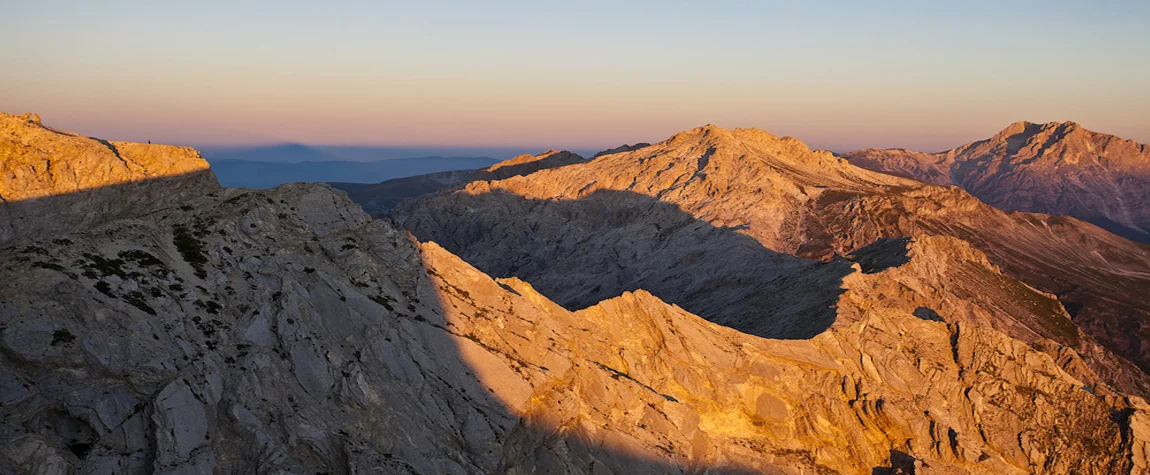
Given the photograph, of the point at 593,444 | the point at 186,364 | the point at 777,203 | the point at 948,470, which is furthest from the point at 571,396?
the point at 777,203

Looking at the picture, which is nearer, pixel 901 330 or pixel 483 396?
pixel 483 396

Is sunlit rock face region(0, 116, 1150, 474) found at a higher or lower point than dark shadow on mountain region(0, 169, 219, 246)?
lower

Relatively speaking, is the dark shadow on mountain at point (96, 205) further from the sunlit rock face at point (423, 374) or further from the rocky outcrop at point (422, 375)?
the rocky outcrop at point (422, 375)

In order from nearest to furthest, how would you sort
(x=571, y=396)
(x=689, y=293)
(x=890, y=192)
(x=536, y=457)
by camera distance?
(x=536, y=457) → (x=571, y=396) → (x=689, y=293) → (x=890, y=192)

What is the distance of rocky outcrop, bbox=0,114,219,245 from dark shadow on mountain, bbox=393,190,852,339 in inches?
1948

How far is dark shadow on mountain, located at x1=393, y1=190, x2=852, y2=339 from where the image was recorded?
82.3m

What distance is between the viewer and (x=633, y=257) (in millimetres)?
135875

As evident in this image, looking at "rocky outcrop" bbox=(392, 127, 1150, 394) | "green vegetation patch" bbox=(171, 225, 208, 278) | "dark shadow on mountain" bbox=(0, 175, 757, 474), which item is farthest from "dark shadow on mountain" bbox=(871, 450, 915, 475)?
"green vegetation patch" bbox=(171, 225, 208, 278)

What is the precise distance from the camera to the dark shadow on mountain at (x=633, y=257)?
82.3 meters

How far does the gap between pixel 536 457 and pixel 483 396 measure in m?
4.76

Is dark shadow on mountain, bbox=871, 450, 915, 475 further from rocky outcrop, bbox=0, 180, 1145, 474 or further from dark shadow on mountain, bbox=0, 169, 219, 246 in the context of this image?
dark shadow on mountain, bbox=0, 169, 219, 246

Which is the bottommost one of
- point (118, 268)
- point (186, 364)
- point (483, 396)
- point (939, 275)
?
point (939, 275)

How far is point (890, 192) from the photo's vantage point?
186 m

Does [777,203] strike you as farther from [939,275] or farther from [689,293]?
[689,293]
